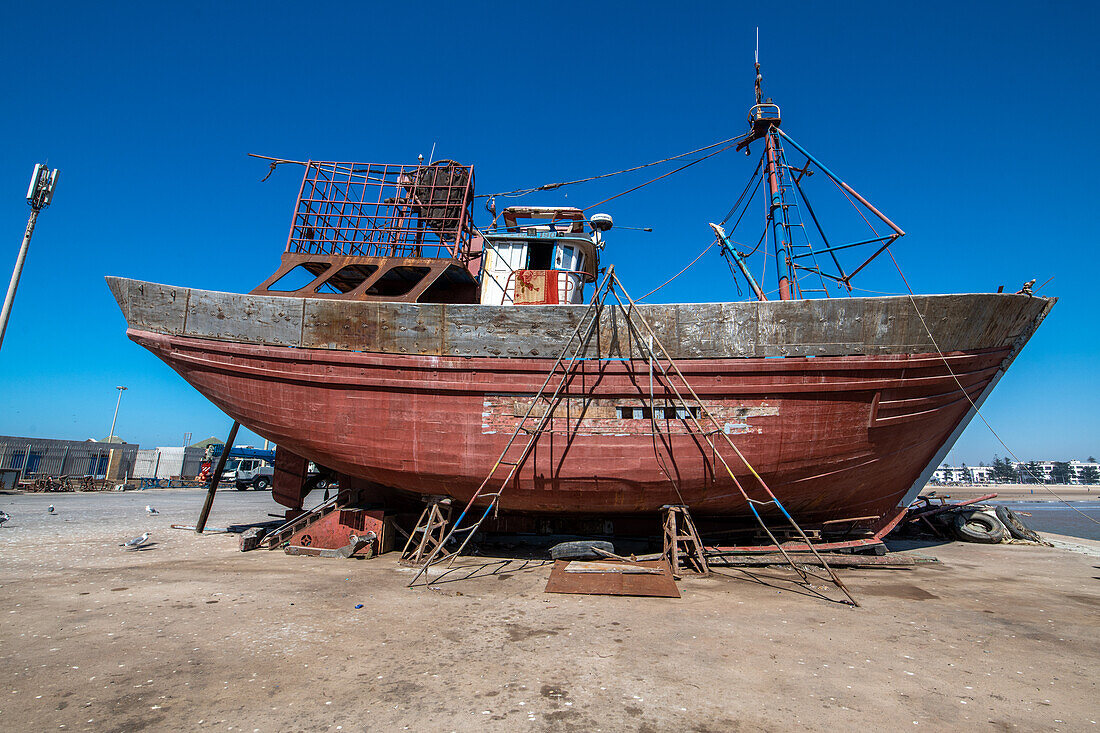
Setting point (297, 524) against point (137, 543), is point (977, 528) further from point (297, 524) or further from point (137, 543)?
point (137, 543)

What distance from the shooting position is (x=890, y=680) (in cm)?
381

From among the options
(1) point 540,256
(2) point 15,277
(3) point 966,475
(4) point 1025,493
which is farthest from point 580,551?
(3) point 966,475

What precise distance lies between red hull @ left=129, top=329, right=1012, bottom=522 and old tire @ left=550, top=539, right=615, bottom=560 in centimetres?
56

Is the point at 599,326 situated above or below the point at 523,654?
above

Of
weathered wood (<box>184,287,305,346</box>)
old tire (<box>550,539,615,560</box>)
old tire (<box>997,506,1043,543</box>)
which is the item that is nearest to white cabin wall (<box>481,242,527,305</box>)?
weathered wood (<box>184,287,305,346</box>)

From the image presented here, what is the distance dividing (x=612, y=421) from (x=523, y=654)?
3.97 metres

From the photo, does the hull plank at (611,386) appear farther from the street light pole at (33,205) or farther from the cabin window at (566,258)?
the street light pole at (33,205)

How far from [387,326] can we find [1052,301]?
36.3ft

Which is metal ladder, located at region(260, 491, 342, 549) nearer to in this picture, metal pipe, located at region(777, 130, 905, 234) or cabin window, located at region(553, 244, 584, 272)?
cabin window, located at region(553, 244, 584, 272)

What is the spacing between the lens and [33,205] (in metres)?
11.7

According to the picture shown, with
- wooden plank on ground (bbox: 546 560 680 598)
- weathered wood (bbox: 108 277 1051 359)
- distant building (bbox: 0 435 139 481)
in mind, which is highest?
weathered wood (bbox: 108 277 1051 359)

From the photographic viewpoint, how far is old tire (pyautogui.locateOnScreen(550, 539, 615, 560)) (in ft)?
26.4

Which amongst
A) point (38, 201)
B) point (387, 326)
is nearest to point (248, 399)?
point (387, 326)

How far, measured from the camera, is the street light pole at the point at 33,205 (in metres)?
11.0
